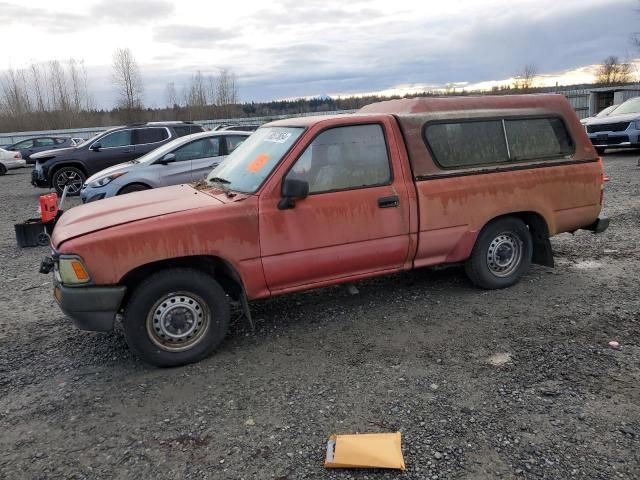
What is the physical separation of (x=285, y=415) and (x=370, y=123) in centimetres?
257

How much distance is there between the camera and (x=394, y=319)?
4.73 meters

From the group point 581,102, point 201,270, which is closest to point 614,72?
point 581,102

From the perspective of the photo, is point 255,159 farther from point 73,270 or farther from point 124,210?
point 73,270

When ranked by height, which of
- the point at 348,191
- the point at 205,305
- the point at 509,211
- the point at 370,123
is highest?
the point at 370,123

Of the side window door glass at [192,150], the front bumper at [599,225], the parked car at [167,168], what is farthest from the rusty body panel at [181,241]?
the side window door glass at [192,150]

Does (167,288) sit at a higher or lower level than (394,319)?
higher

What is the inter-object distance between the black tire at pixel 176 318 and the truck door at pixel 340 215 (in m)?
0.49

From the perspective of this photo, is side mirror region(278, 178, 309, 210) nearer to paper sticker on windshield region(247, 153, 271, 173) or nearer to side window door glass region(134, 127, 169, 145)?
paper sticker on windshield region(247, 153, 271, 173)

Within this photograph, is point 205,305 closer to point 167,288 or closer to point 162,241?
point 167,288

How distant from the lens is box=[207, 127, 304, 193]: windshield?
4320mm

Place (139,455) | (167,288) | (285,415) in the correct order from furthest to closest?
(167,288) → (285,415) → (139,455)

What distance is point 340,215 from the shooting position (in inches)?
170

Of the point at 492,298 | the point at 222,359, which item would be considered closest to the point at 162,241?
the point at 222,359

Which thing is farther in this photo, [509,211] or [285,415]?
[509,211]
